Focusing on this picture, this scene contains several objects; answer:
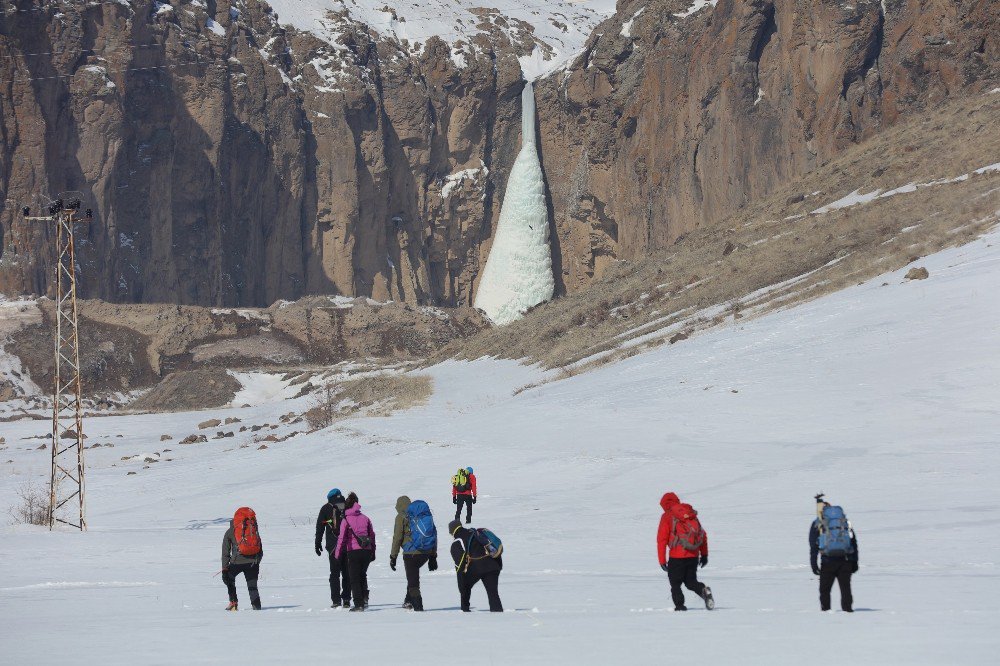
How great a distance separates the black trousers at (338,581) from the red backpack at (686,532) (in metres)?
2.89

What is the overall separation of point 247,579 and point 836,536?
506 cm

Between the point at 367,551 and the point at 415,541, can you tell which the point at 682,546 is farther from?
Answer: the point at 367,551

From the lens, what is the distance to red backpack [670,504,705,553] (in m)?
10.2

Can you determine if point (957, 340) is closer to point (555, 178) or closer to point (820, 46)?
point (820, 46)

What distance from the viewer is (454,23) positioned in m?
91.1

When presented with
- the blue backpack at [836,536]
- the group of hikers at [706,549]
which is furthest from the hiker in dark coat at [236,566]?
the blue backpack at [836,536]

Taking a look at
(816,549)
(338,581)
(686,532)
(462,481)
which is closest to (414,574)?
(338,581)

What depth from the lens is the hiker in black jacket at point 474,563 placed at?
10.6 m

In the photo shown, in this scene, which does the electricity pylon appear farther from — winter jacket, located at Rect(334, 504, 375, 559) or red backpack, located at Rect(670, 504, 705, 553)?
red backpack, located at Rect(670, 504, 705, 553)

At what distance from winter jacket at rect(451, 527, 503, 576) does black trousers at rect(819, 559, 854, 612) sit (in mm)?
2562

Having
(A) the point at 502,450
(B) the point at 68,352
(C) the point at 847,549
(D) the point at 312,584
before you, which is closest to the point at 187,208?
(B) the point at 68,352

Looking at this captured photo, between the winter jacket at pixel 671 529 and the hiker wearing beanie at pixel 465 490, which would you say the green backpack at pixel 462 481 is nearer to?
the hiker wearing beanie at pixel 465 490

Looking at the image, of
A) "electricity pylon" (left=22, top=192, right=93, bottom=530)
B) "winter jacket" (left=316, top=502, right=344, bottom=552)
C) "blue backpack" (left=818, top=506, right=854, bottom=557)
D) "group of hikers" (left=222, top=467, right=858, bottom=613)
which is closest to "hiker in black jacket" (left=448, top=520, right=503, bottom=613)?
"group of hikers" (left=222, top=467, right=858, bottom=613)

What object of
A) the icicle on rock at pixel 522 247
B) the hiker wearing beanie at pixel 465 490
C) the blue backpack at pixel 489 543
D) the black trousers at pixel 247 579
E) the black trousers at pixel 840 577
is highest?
the icicle on rock at pixel 522 247
